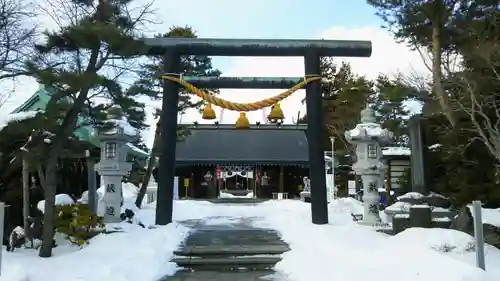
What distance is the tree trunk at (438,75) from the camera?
1211cm

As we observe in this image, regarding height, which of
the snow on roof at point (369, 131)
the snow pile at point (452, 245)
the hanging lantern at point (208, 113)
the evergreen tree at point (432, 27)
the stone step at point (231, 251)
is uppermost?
the evergreen tree at point (432, 27)

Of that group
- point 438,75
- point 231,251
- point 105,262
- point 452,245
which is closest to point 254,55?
point 438,75

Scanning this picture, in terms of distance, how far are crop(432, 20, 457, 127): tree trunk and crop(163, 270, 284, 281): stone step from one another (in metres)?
7.13

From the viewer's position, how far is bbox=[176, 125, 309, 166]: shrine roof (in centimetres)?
2695

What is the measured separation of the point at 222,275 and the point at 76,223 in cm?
314

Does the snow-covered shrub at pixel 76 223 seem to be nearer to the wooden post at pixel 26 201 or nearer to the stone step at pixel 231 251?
the wooden post at pixel 26 201

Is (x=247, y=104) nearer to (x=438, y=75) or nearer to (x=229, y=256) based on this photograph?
(x=229, y=256)

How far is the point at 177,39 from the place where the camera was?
1184 cm

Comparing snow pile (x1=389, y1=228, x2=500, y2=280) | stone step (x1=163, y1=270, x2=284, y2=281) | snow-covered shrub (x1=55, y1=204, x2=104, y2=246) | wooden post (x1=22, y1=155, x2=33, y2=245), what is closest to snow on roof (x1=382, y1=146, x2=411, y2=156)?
snow pile (x1=389, y1=228, x2=500, y2=280)

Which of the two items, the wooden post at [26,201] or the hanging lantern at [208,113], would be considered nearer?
the wooden post at [26,201]

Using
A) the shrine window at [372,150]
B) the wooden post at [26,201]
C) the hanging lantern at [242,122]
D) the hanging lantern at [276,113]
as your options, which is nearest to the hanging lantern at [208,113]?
the hanging lantern at [242,122]

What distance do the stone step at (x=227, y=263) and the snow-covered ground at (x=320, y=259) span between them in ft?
0.82

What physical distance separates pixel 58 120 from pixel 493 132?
31.5ft

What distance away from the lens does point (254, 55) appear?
1204 cm
